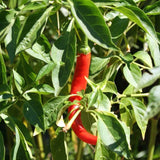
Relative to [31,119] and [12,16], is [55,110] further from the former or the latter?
[12,16]

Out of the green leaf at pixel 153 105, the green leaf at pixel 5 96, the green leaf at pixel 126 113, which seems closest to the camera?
the green leaf at pixel 153 105

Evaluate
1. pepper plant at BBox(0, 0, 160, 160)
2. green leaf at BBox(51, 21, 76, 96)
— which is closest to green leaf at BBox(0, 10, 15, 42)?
pepper plant at BBox(0, 0, 160, 160)

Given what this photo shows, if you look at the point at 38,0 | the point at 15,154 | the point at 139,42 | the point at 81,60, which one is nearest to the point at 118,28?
the point at 81,60

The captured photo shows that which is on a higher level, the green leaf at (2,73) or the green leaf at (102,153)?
the green leaf at (2,73)

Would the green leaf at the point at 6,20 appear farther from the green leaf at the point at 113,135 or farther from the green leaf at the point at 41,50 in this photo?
the green leaf at the point at 113,135

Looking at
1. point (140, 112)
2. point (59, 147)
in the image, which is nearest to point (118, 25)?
point (140, 112)

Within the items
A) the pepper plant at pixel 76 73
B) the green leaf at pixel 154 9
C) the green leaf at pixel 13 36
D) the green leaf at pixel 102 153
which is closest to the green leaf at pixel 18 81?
the pepper plant at pixel 76 73

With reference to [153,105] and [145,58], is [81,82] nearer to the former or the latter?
[145,58]

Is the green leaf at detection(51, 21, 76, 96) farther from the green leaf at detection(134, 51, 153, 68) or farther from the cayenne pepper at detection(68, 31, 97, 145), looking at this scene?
the green leaf at detection(134, 51, 153, 68)
